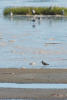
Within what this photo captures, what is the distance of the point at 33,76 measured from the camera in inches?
476

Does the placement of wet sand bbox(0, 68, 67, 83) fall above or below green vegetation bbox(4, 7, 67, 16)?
above

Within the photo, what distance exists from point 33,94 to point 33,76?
Answer: 2.56 metres

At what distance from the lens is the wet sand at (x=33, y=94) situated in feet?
30.3

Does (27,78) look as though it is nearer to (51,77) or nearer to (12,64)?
(51,77)

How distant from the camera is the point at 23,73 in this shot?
1270 cm

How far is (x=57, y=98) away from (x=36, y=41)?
1717 centimetres

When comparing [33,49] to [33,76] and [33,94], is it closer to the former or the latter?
[33,76]

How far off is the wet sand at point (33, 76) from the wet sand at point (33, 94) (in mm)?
1374

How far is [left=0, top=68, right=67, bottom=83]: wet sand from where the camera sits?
1151 cm

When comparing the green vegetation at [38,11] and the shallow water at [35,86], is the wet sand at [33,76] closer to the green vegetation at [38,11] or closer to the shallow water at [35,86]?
the shallow water at [35,86]

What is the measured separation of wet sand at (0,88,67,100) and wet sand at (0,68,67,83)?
1374 mm

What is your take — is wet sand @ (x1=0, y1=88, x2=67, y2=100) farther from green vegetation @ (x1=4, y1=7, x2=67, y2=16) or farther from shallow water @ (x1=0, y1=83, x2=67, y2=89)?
green vegetation @ (x1=4, y1=7, x2=67, y2=16)

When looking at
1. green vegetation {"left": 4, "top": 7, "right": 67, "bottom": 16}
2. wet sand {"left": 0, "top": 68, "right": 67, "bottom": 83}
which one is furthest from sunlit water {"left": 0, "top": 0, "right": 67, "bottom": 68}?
green vegetation {"left": 4, "top": 7, "right": 67, "bottom": 16}

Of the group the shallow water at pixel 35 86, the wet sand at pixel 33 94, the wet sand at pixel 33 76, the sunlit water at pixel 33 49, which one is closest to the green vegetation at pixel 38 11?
the sunlit water at pixel 33 49
